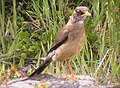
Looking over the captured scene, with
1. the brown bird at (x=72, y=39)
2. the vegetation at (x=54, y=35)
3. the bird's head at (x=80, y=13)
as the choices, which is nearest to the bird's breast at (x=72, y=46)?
the brown bird at (x=72, y=39)

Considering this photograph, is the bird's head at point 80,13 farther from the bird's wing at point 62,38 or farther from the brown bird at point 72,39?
the bird's wing at point 62,38

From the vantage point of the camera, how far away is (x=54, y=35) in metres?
9.05

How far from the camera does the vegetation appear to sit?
818 cm

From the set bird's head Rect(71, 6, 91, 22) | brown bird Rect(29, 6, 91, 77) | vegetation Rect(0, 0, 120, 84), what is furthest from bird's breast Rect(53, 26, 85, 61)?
vegetation Rect(0, 0, 120, 84)

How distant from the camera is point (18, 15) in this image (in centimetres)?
1027

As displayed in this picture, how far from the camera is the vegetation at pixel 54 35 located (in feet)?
26.8

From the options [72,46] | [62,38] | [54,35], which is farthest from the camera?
[54,35]

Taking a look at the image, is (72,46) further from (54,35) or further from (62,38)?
(54,35)

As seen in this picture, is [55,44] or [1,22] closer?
[55,44]

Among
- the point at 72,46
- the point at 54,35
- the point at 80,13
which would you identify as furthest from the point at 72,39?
the point at 54,35

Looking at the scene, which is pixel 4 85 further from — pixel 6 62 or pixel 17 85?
pixel 6 62

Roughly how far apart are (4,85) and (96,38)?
3.03 meters

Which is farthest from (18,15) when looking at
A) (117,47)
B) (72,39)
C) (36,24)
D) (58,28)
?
(72,39)

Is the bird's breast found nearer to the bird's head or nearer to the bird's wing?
the bird's wing
